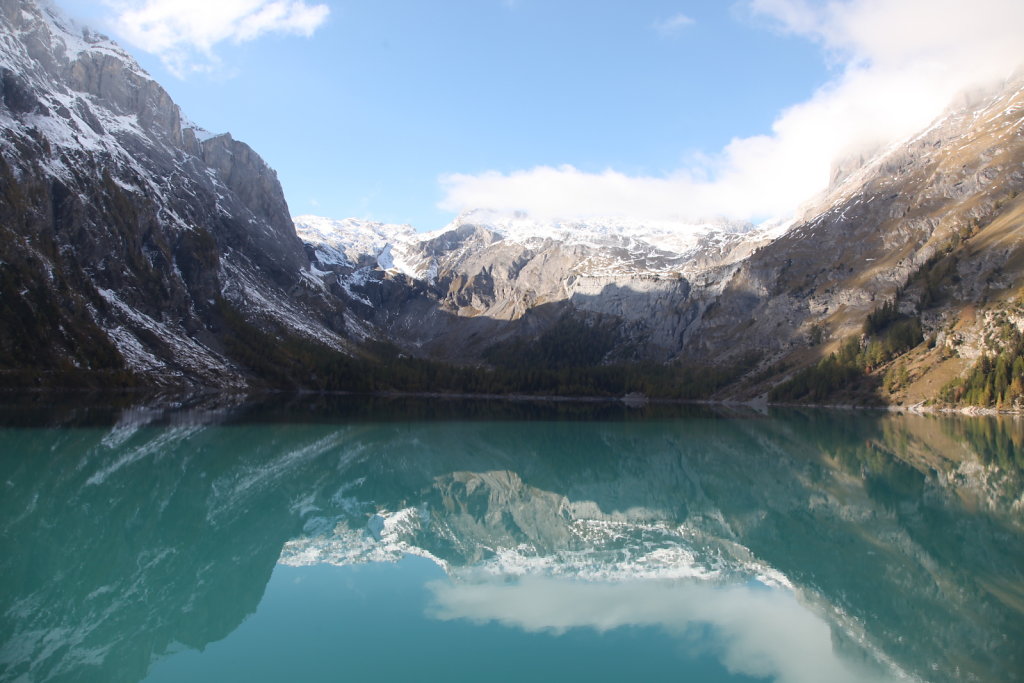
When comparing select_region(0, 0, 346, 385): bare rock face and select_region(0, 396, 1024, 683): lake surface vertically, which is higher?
select_region(0, 0, 346, 385): bare rock face

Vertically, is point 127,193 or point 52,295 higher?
point 127,193

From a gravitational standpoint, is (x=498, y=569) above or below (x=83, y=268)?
below

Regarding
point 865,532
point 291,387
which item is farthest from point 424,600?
point 291,387

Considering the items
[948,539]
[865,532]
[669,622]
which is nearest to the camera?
[669,622]

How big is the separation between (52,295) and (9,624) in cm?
13876

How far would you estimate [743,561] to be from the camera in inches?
934

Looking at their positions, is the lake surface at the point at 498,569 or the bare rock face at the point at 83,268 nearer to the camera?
the lake surface at the point at 498,569

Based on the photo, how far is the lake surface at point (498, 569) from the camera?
15.0 meters

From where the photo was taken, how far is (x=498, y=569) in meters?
23.2

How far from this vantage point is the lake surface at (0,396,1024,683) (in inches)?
591

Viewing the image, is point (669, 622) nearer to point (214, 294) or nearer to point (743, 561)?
point (743, 561)

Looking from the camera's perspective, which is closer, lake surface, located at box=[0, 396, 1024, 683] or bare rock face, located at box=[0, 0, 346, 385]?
lake surface, located at box=[0, 396, 1024, 683]

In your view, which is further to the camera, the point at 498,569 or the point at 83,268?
the point at 83,268

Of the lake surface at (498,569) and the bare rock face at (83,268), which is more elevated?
the bare rock face at (83,268)
